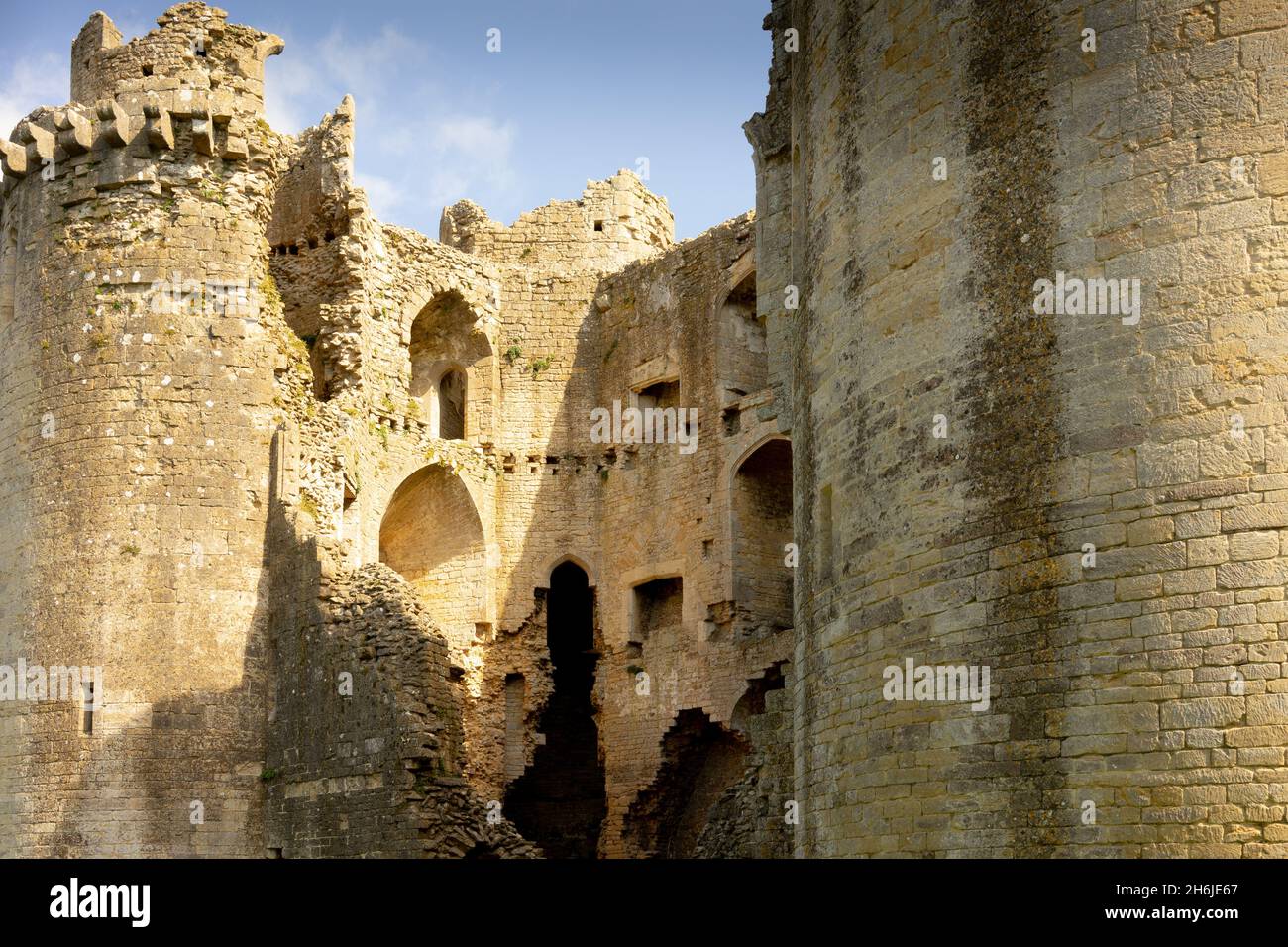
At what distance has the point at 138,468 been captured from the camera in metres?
20.7

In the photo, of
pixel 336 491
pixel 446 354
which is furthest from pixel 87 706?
pixel 446 354

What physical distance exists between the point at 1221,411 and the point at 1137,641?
1.36m

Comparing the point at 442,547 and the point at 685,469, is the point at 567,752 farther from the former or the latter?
the point at 685,469

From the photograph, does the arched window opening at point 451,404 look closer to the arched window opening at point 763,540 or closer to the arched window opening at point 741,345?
the arched window opening at point 741,345

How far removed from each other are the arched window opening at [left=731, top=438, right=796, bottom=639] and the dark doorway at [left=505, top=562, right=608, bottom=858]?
3070 mm

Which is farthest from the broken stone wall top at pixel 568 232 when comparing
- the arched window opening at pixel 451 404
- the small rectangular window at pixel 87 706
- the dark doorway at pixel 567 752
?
the small rectangular window at pixel 87 706

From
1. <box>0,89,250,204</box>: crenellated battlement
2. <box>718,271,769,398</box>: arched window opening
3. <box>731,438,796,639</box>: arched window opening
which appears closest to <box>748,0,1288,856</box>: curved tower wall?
<box>0,89,250,204</box>: crenellated battlement

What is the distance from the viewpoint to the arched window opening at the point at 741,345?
25.8 m

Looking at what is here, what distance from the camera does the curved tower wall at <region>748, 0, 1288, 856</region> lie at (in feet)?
34.8

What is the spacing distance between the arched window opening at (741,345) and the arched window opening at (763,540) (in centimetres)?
103

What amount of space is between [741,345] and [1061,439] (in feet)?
48.1

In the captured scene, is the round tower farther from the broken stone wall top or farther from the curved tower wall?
the curved tower wall

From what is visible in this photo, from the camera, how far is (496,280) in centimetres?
2794

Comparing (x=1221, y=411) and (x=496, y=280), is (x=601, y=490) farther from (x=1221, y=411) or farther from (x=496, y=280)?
(x=1221, y=411)
